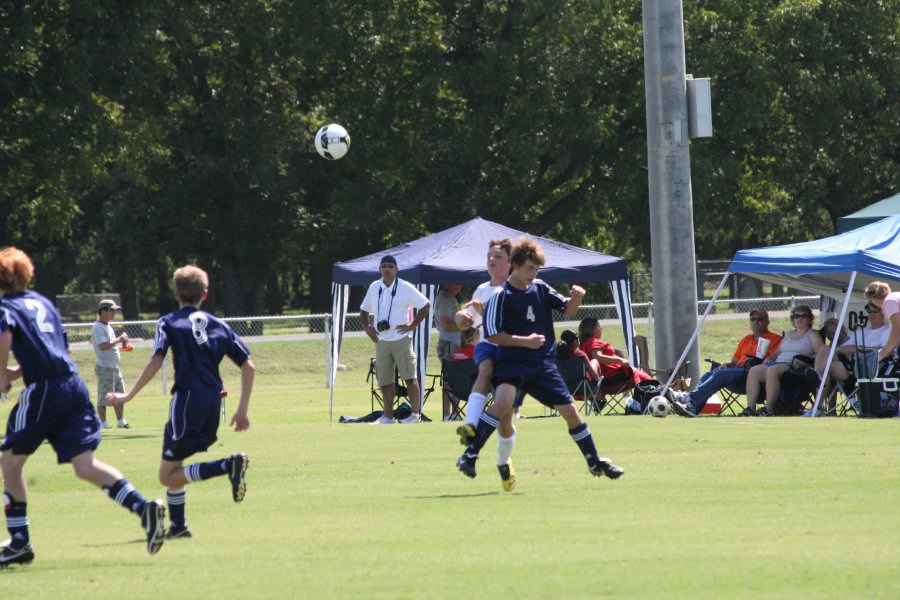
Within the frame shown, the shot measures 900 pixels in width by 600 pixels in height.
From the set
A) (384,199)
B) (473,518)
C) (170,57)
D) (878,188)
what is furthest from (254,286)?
(473,518)

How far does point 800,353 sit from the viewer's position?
16938 mm

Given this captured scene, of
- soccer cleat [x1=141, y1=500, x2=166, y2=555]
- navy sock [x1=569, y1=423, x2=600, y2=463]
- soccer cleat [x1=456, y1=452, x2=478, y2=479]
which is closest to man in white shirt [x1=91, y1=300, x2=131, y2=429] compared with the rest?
soccer cleat [x1=456, y1=452, x2=478, y2=479]

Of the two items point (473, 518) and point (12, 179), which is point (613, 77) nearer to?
point (12, 179)

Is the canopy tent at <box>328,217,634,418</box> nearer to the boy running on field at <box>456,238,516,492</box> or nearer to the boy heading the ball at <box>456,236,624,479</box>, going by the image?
the boy running on field at <box>456,238,516,492</box>

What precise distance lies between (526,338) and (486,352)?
1.48 feet

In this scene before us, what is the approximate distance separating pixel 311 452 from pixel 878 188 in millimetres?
33890

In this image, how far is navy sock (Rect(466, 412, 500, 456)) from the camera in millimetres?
9586

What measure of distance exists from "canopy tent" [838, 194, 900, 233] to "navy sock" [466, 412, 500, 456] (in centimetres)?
1436

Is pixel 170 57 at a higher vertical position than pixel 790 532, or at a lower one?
higher

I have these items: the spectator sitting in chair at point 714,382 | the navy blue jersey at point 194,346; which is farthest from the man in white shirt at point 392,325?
the navy blue jersey at point 194,346

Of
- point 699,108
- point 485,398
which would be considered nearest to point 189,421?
point 485,398

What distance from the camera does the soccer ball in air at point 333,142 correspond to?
22.4 metres

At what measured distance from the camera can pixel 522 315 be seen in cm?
944

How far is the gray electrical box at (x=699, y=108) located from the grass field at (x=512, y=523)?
6899 mm
